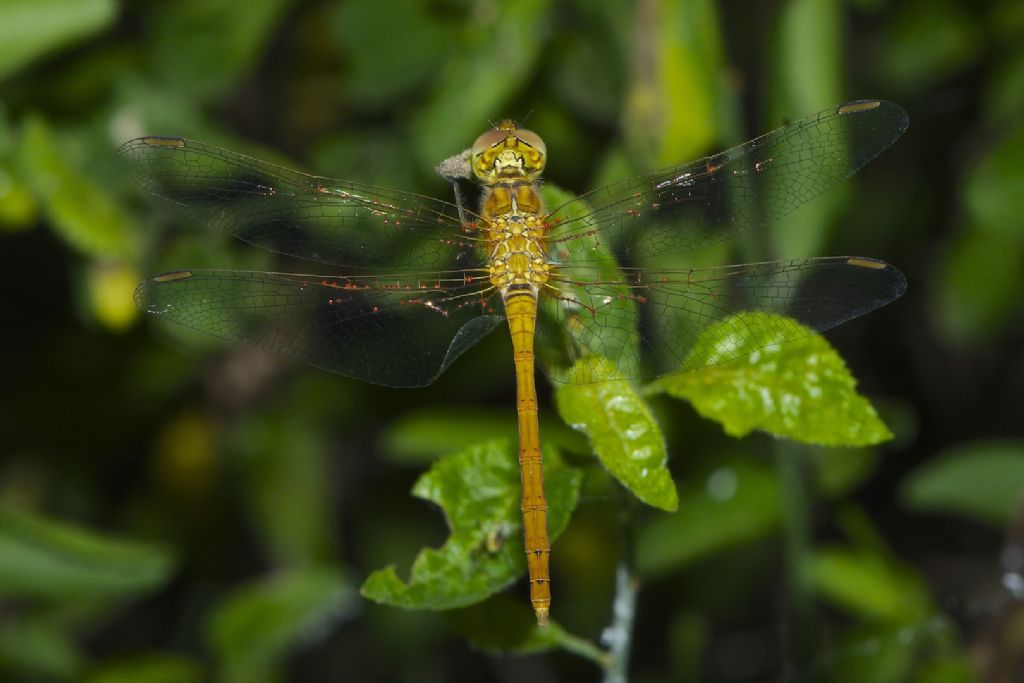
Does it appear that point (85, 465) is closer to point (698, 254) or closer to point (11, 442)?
point (11, 442)

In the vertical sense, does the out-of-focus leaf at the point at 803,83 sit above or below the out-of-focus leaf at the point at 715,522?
above

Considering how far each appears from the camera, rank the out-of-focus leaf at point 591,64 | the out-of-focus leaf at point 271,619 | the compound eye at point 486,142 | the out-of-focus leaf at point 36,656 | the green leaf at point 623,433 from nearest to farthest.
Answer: the green leaf at point 623,433 → the compound eye at point 486,142 → the out-of-focus leaf at point 591,64 → the out-of-focus leaf at point 271,619 → the out-of-focus leaf at point 36,656

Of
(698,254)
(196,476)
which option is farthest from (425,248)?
(196,476)

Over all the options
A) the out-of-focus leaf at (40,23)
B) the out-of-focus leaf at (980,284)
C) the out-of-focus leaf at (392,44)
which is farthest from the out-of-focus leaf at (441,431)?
the out-of-focus leaf at (980,284)

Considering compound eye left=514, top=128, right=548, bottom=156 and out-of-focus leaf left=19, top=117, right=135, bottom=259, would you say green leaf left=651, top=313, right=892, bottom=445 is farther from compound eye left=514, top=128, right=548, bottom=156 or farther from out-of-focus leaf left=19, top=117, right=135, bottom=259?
out-of-focus leaf left=19, top=117, right=135, bottom=259

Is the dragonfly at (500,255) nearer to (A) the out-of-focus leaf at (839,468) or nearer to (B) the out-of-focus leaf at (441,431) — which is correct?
(B) the out-of-focus leaf at (441,431)

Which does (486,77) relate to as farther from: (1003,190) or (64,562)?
(64,562)
